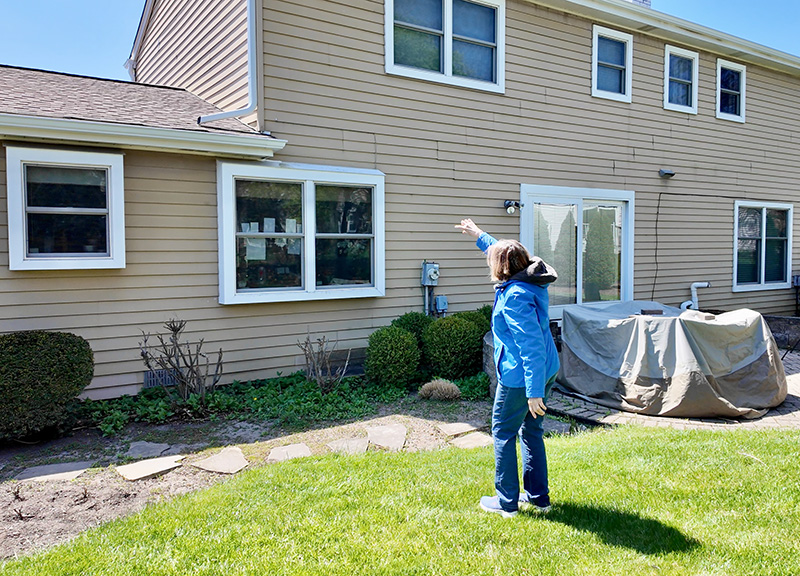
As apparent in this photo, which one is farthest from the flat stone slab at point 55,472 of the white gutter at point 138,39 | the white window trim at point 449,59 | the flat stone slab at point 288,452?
the white gutter at point 138,39

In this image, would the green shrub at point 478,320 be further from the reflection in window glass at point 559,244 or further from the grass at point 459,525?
the grass at point 459,525

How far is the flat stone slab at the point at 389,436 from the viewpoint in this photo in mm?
4974

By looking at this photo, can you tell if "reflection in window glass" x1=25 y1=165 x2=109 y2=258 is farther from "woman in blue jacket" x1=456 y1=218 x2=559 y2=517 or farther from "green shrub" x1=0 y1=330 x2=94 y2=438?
"woman in blue jacket" x1=456 y1=218 x2=559 y2=517

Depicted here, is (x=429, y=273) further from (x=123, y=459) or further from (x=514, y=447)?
(x=514, y=447)

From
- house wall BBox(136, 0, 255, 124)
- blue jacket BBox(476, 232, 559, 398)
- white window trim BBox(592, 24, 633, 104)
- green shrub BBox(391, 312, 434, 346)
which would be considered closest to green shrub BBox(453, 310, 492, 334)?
green shrub BBox(391, 312, 434, 346)

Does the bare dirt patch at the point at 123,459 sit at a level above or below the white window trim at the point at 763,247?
below

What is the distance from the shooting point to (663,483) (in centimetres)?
376

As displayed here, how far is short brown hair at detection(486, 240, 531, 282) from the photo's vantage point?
3268 mm

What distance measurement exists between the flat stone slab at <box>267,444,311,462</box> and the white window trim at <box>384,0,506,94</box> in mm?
5025

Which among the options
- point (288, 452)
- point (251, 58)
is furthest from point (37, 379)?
point (251, 58)

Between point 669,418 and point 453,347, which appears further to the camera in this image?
point 453,347

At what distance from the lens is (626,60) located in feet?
32.5

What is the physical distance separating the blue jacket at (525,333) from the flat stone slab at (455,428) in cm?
221

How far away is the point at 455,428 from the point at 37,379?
3689mm
